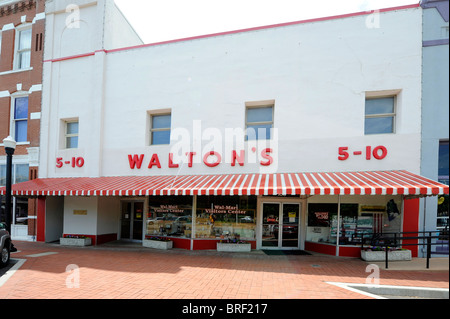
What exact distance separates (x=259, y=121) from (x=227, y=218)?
13.2 ft

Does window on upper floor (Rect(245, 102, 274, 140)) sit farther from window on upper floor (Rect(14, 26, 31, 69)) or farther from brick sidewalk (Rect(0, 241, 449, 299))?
window on upper floor (Rect(14, 26, 31, 69))

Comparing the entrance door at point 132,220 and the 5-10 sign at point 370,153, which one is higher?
the 5-10 sign at point 370,153

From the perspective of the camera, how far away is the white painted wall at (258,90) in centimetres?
825

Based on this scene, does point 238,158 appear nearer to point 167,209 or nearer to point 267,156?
point 267,156

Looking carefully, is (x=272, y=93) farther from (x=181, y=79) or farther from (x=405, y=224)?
(x=405, y=224)

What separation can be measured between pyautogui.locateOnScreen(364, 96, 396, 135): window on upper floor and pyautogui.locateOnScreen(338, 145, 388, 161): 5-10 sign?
73 centimetres

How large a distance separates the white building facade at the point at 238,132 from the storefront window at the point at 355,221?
0.05m

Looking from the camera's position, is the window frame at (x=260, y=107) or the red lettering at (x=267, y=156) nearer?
the red lettering at (x=267, y=156)

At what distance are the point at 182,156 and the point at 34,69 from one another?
9220 millimetres

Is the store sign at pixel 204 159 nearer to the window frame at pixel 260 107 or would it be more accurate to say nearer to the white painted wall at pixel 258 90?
the white painted wall at pixel 258 90

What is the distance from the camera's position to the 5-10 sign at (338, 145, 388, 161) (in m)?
8.09

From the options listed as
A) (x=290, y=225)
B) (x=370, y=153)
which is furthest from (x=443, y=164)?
(x=290, y=225)

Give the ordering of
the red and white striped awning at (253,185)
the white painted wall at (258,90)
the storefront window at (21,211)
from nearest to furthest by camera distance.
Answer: the red and white striped awning at (253,185), the white painted wall at (258,90), the storefront window at (21,211)

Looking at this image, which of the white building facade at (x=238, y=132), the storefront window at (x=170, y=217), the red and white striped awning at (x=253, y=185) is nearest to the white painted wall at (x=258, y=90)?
the white building facade at (x=238, y=132)
